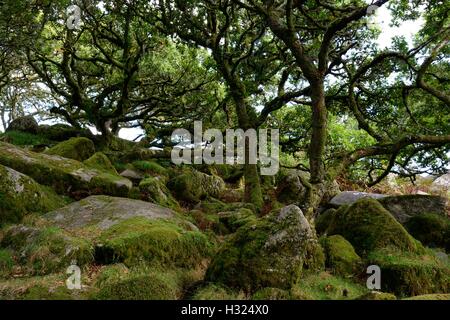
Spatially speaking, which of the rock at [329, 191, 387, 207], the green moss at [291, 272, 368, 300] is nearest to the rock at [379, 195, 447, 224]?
the rock at [329, 191, 387, 207]

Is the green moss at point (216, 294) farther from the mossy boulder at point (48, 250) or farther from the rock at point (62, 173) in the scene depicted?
the rock at point (62, 173)

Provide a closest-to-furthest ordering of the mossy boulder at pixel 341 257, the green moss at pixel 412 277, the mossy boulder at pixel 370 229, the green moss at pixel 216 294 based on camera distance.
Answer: the green moss at pixel 216 294 < the green moss at pixel 412 277 < the mossy boulder at pixel 341 257 < the mossy boulder at pixel 370 229

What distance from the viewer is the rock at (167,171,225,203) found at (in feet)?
57.4

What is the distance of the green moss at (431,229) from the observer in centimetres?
1270

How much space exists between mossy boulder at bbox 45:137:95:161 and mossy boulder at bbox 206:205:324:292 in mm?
9930

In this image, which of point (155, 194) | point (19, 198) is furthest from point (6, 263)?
point (155, 194)

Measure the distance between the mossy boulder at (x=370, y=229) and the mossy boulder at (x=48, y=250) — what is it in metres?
6.73

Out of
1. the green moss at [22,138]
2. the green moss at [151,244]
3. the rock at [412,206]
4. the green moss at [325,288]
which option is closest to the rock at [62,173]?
the green moss at [151,244]

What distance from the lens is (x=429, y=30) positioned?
13.5m

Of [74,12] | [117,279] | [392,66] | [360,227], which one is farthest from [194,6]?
[117,279]

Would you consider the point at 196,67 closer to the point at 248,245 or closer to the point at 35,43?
the point at 35,43

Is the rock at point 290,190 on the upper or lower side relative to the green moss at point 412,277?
upper

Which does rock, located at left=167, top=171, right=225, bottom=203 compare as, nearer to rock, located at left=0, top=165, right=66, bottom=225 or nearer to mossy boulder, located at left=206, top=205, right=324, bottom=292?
rock, located at left=0, top=165, right=66, bottom=225

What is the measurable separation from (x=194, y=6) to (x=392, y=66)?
7999 mm
